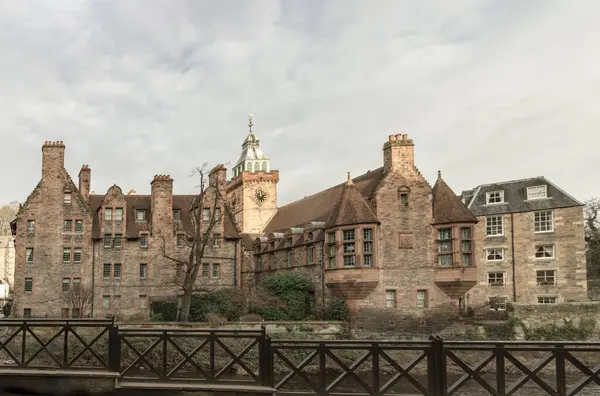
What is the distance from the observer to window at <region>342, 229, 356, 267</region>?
3256cm

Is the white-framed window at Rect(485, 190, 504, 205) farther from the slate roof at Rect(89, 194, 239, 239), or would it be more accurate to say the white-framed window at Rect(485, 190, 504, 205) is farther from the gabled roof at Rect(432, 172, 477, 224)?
the slate roof at Rect(89, 194, 239, 239)

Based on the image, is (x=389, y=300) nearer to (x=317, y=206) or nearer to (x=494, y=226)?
(x=317, y=206)

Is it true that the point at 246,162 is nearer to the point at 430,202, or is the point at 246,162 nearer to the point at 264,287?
the point at 264,287

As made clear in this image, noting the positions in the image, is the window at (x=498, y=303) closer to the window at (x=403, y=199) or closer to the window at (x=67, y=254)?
the window at (x=403, y=199)

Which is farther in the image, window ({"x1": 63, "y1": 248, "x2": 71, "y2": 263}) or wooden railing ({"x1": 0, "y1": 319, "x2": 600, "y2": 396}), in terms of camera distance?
window ({"x1": 63, "y1": 248, "x2": 71, "y2": 263})

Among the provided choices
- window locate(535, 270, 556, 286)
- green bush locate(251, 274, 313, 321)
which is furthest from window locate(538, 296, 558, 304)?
green bush locate(251, 274, 313, 321)

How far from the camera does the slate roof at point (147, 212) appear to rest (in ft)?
137

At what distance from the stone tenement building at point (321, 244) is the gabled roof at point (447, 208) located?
0.07 m

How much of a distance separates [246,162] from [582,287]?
38.4 meters

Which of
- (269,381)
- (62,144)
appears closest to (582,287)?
(269,381)

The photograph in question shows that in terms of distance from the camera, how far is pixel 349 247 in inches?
1292

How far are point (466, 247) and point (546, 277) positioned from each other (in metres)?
13.5

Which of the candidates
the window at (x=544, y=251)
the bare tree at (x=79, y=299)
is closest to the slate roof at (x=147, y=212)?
the bare tree at (x=79, y=299)

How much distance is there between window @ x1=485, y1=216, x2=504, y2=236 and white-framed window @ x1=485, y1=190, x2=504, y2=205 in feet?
4.91
